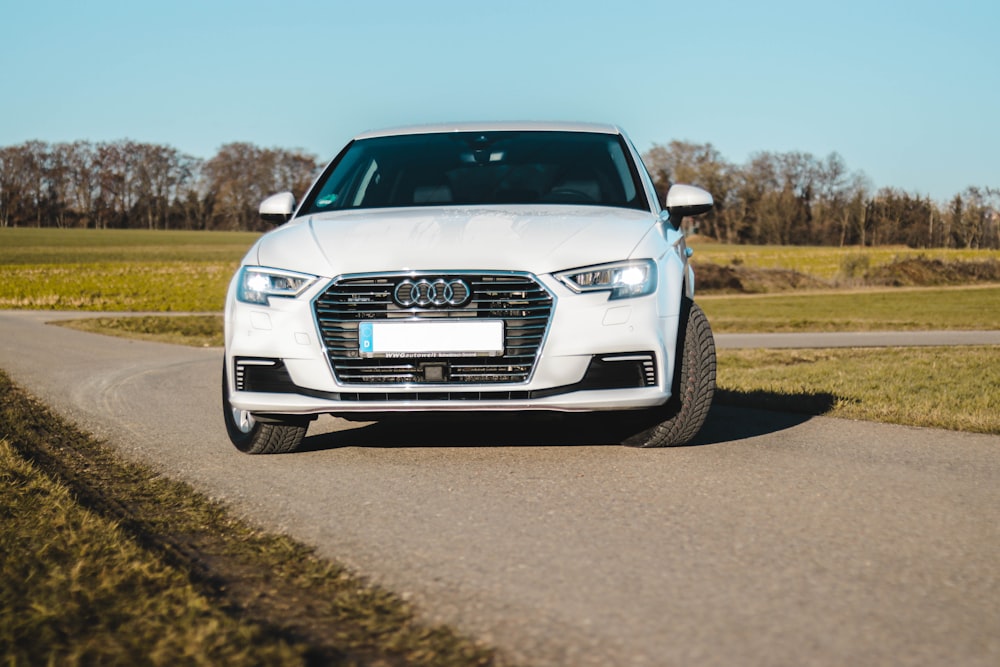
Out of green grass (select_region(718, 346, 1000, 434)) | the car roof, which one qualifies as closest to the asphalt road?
green grass (select_region(718, 346, 1000, 434))

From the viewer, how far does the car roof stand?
22.8 ft

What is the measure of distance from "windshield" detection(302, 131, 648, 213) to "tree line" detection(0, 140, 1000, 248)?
89.9 m

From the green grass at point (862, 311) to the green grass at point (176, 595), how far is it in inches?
790

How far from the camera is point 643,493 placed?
4.58 meters

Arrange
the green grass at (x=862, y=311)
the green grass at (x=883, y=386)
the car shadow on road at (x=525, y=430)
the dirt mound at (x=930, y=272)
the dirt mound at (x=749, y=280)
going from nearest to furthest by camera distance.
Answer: the car shadow on road at (x=525, y=430), the green grass at (x=883, y=386), the green grass at (x=862, y=311), the dirt mound at (x=749, y=280), the dirt mound at (x=930, y=272)

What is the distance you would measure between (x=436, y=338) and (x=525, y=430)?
166 cm

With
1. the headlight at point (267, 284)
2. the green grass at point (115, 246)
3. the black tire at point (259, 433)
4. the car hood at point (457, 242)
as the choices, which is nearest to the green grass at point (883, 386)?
the car hood at point (457, 242)

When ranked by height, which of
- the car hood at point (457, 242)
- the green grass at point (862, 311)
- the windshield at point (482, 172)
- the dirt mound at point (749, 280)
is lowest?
the green grass at point (862, 311)

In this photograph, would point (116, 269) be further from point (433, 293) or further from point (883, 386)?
point (433, 293)

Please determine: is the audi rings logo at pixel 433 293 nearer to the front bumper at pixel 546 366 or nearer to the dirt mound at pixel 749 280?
the front bumper at pixel 546 366

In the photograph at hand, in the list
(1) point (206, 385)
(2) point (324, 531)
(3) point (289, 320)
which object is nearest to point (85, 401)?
(1) point (206, 385)

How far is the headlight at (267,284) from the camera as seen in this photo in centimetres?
524

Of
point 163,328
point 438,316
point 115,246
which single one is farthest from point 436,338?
point 115,246

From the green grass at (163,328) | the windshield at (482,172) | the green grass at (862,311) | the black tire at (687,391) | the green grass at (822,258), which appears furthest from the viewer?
the green grass at (822,258)
